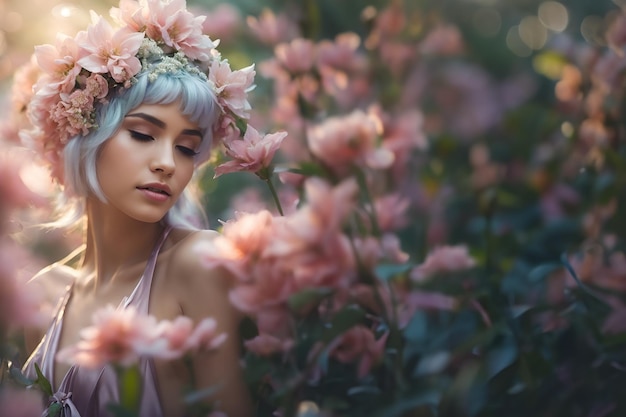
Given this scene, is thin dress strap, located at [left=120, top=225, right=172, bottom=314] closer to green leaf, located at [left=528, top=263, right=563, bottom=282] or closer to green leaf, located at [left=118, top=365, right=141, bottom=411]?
green leaf, located at [left=118, top=365, right=141, bottom=411]

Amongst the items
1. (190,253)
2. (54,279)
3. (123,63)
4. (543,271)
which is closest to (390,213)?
(543,271)

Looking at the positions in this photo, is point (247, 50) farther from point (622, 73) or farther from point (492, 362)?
point (492, 362)

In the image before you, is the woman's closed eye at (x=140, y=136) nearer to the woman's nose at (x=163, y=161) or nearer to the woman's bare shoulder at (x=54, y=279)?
the woman's nose at (x=163, y=161)

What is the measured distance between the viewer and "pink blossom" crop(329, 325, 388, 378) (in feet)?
2.69

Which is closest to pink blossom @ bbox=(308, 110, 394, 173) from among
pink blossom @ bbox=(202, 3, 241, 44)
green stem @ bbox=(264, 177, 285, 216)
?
green stem @ bbox=(264, 177, 285, 216)

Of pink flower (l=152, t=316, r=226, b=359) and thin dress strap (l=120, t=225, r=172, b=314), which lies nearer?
pink flower (l=152, t=316, r=226, b=359)

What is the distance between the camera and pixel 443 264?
0.94m

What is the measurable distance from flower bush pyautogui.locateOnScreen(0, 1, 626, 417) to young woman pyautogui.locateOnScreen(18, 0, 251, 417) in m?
0.07

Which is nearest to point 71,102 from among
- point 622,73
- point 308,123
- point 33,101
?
point 33,101

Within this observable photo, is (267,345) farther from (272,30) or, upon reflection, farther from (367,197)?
(272,30)

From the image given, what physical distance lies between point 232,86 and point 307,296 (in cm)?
46

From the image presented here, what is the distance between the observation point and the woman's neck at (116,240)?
119 cm

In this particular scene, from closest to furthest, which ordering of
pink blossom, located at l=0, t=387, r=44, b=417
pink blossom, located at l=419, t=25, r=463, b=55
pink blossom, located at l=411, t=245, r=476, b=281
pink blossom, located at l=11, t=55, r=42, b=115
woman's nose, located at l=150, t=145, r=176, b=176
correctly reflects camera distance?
1. pink blossom, located at l=0, t=387, r=44, b=417
2. pink blossom, located at l=411, t=245, r=476, b=281
3. woman's nose, located at l=150, t=145, r=176, b=176
4. pink blossom, located at l=11, t=55, r=42, b=115
5. pink blossom, located at l=419, t=25, r=463, b=55

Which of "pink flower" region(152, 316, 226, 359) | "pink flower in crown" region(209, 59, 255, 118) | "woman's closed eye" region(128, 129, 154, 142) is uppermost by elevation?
Result: "pink flower in crown" region(209, 59, 255, 118)
